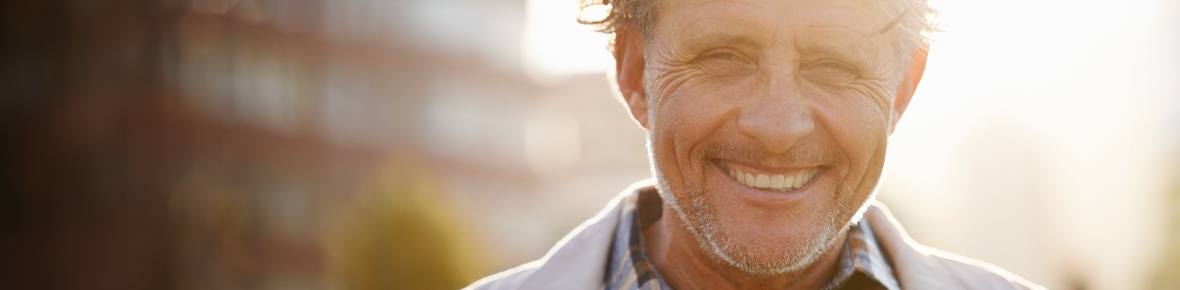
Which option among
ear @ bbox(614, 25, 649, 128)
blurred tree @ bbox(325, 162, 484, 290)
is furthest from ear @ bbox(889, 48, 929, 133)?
blurred tree @ bbox(325, 162, 484, 290)

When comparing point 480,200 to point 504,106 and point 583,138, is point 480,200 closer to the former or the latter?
point 504,106

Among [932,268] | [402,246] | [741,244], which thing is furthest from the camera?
[402,246]

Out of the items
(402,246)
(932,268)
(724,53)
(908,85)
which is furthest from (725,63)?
(402,246)

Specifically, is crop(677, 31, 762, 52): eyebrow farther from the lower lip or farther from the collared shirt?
the collared shirt

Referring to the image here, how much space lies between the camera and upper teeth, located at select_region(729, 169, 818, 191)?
3209mm

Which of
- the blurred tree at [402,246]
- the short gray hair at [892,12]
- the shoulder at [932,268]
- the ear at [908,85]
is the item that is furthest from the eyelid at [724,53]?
the blurred tree at [402,246]

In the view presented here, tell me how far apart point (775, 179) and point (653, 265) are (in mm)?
549

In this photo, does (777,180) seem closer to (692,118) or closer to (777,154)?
(777,154)

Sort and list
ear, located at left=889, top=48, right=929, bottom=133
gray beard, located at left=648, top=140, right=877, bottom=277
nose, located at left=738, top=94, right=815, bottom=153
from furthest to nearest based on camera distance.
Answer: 1. ear, located at left=889, top=48, right=929, bottom=133
2. gray beard, located at left=648, top=140, right=877, bottom=277
3. nose, located at left=738, top=94, right=815, bottom=153

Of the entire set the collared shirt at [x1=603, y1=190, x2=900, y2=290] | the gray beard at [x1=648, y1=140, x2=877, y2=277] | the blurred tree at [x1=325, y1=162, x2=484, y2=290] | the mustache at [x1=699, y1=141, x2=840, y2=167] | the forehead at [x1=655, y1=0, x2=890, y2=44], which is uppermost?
the forehead at [x1=655, y1=0, x2=890, y2=44]

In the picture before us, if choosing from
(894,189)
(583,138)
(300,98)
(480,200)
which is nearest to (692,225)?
(894,189)

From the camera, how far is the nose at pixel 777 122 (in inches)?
124

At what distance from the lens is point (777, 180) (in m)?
3.20

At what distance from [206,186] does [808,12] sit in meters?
29.7
